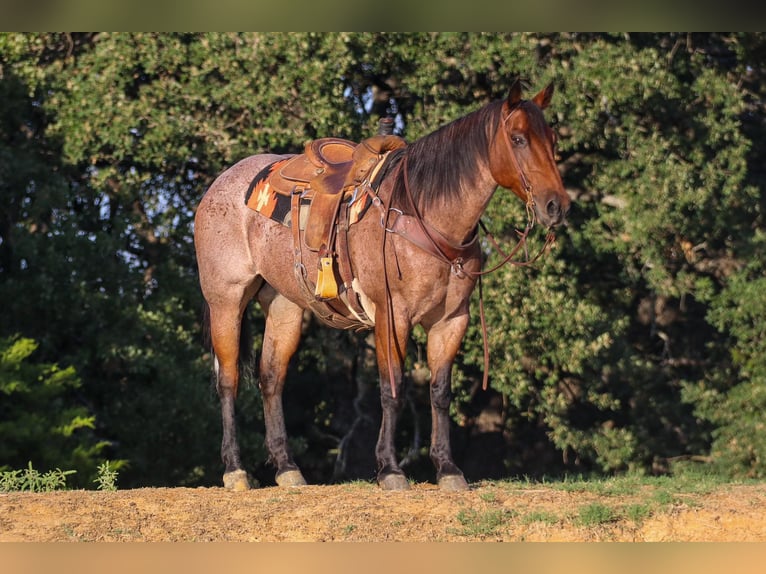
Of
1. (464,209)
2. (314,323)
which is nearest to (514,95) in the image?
(464,209)

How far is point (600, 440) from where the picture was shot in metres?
14.5

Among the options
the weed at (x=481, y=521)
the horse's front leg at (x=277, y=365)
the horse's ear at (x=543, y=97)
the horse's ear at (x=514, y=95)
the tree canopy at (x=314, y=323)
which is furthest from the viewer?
the tree canopy at (x=314, y=323)

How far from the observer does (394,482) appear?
6.86 metres

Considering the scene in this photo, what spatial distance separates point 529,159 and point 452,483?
1.95 m

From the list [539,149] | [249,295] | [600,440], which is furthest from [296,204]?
[600,440]

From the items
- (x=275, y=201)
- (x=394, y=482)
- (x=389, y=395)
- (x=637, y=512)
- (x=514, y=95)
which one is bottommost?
(x=637, y=512)

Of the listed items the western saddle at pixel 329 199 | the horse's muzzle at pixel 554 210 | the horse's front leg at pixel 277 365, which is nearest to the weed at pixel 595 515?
the horse's muzzle at pixel 554 210

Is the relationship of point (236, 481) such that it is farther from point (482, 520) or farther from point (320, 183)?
point (482, 520)

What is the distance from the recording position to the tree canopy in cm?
1359

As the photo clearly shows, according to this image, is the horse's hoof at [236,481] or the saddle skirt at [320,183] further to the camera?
the horse's hoof at [236,481]

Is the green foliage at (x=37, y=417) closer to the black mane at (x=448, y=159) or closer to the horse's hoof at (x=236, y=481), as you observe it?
the horse's hoof at (x=236, y=481)

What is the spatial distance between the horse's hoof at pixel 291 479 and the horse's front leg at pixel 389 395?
949mm

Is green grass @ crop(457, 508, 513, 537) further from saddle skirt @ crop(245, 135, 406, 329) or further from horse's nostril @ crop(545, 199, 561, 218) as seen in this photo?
saddle skirt @ crop(245, 135, 406, 329)

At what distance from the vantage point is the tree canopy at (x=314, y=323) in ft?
44.6
